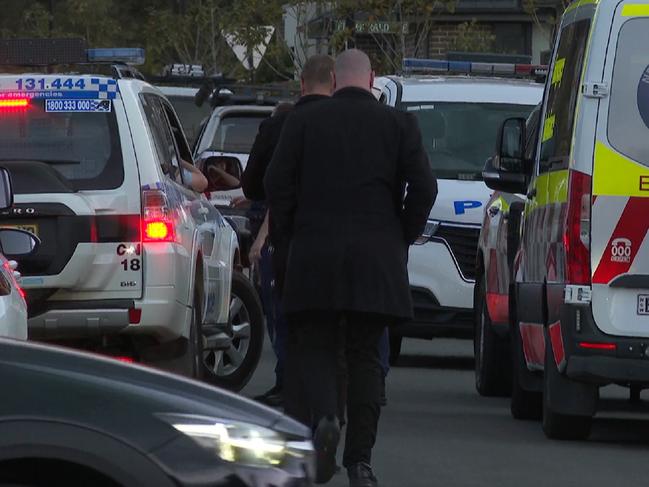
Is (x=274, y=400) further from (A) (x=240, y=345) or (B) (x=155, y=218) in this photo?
(B) (x=155, y=218)

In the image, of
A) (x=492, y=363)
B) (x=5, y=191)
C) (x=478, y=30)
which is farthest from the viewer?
(x=478, y=30)

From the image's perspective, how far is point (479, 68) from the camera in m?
18.8

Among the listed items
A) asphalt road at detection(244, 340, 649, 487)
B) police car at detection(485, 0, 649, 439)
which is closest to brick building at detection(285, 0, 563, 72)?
asphalt road at detection(244, 340, 649, 487)

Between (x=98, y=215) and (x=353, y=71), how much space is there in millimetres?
2353

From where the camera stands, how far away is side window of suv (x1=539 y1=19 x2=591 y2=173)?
10594 millimetres

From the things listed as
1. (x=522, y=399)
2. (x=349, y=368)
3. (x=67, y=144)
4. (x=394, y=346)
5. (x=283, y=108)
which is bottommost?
(x=394, y=346)

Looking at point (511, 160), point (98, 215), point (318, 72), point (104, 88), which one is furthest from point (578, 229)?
point (104, 88)

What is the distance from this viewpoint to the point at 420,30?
128ft

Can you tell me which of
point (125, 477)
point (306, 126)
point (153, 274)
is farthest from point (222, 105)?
point (125, 477)

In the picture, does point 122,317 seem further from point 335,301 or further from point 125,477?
point 125,477

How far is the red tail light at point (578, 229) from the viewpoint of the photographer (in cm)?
1023

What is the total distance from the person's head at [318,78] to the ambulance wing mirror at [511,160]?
5.73ft

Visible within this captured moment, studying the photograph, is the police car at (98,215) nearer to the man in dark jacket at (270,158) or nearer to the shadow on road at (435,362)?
the man in dark jacket at (270,158)

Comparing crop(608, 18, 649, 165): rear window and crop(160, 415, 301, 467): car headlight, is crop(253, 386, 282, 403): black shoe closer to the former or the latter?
crop(608, 18, 649, 165): rear window
